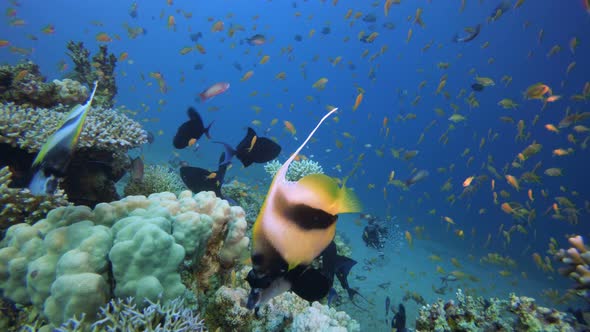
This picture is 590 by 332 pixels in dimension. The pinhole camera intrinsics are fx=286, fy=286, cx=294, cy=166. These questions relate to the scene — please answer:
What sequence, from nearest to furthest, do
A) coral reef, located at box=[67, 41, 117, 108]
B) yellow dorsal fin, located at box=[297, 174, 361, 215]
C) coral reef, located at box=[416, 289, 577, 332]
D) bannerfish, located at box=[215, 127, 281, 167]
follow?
yellow dorsal fin, located at box=[297, 174, 361, 215] < coral reef, located at box=[416, 289, 577, 332] < bannerfish, located at box=[215, 127, 281, 167] < coral reef, located at box=[67, 41, 117, 108]

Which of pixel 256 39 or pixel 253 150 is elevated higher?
pixel 256 39

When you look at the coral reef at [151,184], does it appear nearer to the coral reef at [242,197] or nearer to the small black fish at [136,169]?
the small black fish at [136,169]

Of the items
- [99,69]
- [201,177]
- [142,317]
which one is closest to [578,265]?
[142,317]

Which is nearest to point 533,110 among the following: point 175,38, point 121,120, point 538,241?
point 538,241

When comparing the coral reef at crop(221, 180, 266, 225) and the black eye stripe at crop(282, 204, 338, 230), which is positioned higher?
the black eye stripe at crop(282, 204, 338, 230)

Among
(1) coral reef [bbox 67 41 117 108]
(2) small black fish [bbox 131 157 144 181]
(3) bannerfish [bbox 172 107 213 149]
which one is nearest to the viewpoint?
(3) bannerfish [bbox 172 107 213 149]

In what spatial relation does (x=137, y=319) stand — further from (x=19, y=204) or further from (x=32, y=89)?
(x=32, y=89)

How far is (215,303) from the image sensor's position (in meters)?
2.38

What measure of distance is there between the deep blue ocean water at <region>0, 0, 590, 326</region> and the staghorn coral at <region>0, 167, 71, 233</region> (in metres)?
3.07

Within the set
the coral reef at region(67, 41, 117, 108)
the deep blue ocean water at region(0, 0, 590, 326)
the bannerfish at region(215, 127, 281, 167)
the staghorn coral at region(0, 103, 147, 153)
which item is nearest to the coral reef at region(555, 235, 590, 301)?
the bannerfish at region(215, 127, 281, 167)

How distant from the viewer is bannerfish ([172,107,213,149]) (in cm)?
469

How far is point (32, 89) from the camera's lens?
5152mm

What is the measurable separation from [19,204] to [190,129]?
7.64 feet

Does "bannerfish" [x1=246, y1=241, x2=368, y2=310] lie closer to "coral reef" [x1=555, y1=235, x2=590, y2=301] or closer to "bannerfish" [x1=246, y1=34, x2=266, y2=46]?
"coral reef" [x1=555, y1=235, x2=590, y2=301]
